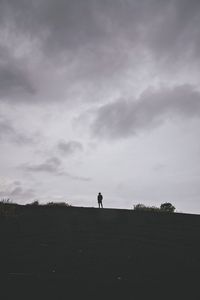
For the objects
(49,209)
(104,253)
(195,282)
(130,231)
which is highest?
(49,209)

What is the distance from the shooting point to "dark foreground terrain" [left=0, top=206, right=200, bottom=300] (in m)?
10.5

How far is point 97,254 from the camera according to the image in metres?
14.5

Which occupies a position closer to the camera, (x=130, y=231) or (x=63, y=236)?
(x=63, y=236)

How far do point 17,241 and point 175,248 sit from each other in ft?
27.7

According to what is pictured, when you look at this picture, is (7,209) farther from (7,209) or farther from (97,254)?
(97,254)

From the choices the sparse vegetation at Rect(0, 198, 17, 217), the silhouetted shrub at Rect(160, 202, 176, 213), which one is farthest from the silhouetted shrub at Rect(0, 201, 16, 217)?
the silhouetted shrub at Rect(160, 202, 176, 213)

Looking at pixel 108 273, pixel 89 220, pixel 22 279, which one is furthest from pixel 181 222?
pixel 22 279

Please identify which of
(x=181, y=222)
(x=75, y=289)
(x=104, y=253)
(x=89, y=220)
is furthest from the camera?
(x=181, y=222)

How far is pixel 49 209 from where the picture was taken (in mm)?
21000

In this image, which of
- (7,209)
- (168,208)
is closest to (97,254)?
(7,209)

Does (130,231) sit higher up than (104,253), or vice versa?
(130,231)

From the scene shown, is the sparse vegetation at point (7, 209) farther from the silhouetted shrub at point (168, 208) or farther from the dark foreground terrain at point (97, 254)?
the silhouetted shrub at point (168, 208)

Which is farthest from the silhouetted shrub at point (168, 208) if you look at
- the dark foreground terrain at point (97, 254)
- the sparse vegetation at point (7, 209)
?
the sparse vegetation at point (7, 209)

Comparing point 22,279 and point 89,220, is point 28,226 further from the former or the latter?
point 22,279
